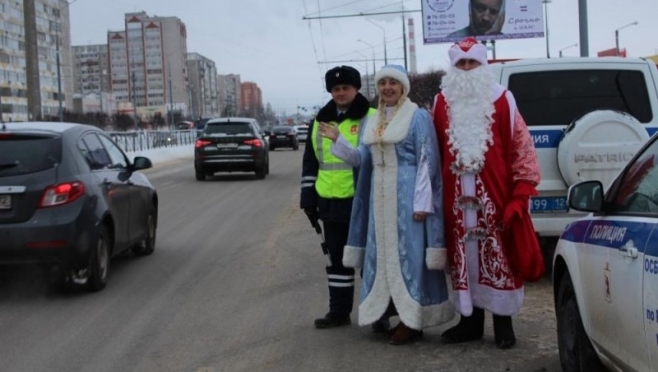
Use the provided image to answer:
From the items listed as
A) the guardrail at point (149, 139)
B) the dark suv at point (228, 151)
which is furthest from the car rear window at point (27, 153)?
the guardrail at point (149, 139)

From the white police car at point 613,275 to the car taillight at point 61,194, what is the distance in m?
4.33

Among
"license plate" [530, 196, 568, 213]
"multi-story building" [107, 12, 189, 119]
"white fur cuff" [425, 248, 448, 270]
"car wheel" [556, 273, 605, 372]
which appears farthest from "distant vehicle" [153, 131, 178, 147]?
"multi-story building" [107, 12, 189, 119]

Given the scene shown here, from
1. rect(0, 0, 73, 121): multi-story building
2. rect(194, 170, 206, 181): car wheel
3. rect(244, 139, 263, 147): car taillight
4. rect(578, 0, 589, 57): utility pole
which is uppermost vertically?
rect(0, 0, 73, 121): multi-story building

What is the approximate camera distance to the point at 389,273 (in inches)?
225

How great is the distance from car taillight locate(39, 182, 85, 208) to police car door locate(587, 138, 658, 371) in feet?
15.5

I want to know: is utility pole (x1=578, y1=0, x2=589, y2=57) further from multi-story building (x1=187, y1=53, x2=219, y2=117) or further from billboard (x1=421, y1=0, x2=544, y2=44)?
multi-story building (x1=187, y1=53, x2=219, y2=117)

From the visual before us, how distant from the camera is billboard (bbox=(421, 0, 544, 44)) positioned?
98.5ft

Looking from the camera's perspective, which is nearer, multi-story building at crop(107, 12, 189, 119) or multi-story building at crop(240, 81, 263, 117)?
multi-story building at crop(107, 12, 189, 119)

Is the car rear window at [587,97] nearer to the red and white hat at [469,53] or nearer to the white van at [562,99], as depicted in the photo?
the white van at [562,99]

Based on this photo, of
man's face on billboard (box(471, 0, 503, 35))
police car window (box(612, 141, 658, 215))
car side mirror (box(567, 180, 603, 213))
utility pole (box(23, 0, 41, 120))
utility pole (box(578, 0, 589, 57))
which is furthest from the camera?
man's face on billboard (box(471, 0, 503, 35))

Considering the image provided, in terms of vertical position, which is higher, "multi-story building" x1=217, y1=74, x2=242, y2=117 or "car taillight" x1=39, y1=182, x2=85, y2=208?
"multi-story building" x1=217, y1=74, x2=242, y2=117

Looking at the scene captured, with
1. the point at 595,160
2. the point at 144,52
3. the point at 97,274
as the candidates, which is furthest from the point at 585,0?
the point at 144,52

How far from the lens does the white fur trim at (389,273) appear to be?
5660 mm

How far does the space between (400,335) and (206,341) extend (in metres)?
1.41
